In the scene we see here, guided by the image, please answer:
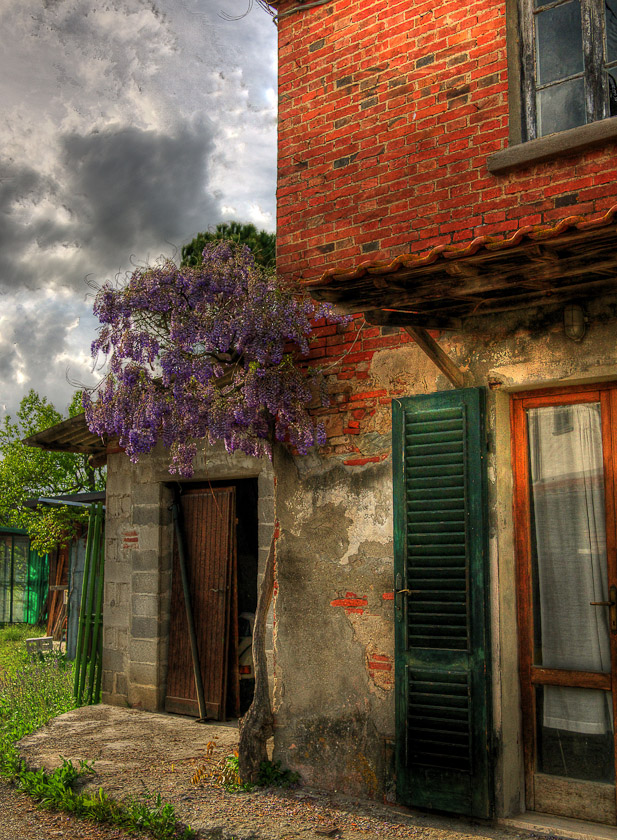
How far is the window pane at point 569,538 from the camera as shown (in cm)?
440

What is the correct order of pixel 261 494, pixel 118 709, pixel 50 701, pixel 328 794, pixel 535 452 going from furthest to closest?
pixel 50 701 < pixel 118 709 < pixel 261 494 < pixel 328 794 < pixel 535 452

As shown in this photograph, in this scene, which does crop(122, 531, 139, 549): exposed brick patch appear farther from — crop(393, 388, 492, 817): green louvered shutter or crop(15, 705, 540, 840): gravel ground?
crop(393, 388, 492, 817): green louvered shutter

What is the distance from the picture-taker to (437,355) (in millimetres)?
4660

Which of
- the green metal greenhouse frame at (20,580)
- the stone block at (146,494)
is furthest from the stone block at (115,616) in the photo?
the green metal greenhouse frame at (20,580)

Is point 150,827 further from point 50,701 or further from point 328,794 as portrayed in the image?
point 50,701

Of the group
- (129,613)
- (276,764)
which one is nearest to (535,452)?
(276,764)

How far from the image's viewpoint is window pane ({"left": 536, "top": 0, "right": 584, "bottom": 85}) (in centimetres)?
486

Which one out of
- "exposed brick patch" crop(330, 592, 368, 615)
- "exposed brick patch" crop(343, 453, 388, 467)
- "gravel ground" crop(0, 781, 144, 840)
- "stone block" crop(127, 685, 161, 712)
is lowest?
"gravel ground" crop(0, 781, 144, 840)

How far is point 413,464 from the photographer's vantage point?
4.89 meters

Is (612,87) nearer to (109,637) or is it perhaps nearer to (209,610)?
(209,610)

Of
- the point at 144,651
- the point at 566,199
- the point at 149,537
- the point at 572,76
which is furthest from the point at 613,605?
the point at 144,651

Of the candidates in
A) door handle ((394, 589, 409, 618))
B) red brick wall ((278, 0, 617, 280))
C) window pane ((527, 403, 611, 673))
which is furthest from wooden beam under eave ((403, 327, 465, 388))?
door handle ((394, 589, 409, 618))

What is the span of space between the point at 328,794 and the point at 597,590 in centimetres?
215

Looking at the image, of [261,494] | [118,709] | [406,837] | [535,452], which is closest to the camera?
[406,837]
